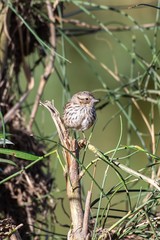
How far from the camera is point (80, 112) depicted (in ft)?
8.06

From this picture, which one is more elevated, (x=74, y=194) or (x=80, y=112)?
(x=80, y=112)

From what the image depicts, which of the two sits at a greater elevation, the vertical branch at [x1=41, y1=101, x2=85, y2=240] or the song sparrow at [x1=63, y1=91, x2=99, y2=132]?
the song sparrow at [x1=63, y1=91, x2=99, y2=132]

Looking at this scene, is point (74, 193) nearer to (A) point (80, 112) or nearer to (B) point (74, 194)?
(B) point (74, 194)

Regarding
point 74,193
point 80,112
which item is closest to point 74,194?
point 74,193

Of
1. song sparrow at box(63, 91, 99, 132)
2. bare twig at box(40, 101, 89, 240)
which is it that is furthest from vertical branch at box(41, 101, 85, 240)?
song sparrow at box(63, 91, 99, 132)

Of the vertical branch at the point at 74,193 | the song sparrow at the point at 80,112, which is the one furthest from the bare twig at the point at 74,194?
the song sparrow at the point at 80,112

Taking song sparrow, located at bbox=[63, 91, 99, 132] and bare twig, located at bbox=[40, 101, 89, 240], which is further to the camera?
song sparrow, located at bbox=[63, 91, 99, 132]

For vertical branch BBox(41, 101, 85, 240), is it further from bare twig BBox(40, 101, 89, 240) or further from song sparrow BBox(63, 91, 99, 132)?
song sparrow BBox(63, 91, 99, 132)

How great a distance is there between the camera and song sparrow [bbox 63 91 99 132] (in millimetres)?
2361

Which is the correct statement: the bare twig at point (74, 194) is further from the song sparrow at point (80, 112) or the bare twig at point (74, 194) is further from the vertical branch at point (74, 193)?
the song sparrow at point (80, 112)

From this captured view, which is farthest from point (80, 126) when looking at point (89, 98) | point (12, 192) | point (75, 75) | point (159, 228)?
point (75, 75)

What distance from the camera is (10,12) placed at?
2.43 m

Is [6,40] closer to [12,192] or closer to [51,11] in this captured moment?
[51,11]

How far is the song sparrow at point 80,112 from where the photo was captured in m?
2.36
